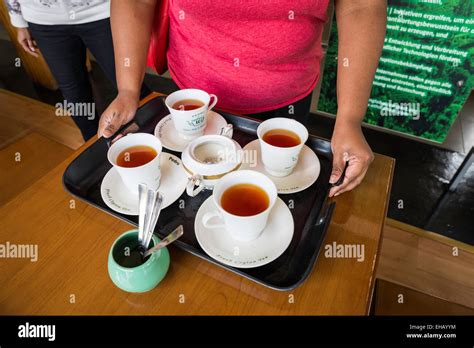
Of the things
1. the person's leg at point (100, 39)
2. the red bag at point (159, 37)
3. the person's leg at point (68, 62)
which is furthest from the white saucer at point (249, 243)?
the person's leg at point (68, 62)

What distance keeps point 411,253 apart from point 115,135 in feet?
4.83

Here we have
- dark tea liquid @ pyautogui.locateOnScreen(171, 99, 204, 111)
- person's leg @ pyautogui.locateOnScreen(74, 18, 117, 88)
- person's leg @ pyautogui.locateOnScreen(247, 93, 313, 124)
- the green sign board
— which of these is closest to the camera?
dark tea liquid @ pyautogui.locateOnScreen(171, 99, 204, 111)

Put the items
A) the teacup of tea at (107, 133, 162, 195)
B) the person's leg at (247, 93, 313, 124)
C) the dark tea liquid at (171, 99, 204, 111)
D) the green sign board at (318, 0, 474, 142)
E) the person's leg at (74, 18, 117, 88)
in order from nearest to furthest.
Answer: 1. the teacup of tea at (107, 133, 162, 195)
2. the dark tea liquid at (171, 99, 204, 111)
3. the person's leg at (247, 93, 313, 124)
4. the person's leg at (74, 18, 117, 88)
5. the green sign board at (318, 0, 474, 142)

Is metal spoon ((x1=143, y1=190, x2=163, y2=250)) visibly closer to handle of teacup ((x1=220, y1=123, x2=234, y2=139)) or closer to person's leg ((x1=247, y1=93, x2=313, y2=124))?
handle of teacup ((x1=220, y1=123, x2=234, y2=139))

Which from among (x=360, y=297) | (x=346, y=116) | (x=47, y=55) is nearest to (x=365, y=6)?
(x=346, y=116)

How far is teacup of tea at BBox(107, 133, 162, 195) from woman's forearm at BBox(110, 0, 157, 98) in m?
0.26

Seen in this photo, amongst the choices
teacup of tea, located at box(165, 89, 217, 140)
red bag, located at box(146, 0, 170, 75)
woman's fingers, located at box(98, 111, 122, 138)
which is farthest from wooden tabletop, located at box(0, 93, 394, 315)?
red bag, located at box(146, 0, 170, 75)

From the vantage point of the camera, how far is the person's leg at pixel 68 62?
1498mm

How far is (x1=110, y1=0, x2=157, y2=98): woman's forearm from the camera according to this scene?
109 cm

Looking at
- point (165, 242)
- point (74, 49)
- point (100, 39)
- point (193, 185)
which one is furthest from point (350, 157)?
point (74, 49)

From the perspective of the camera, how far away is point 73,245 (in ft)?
2.60

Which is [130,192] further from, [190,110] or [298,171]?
[298,171]

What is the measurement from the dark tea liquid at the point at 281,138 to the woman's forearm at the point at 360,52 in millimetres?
149
